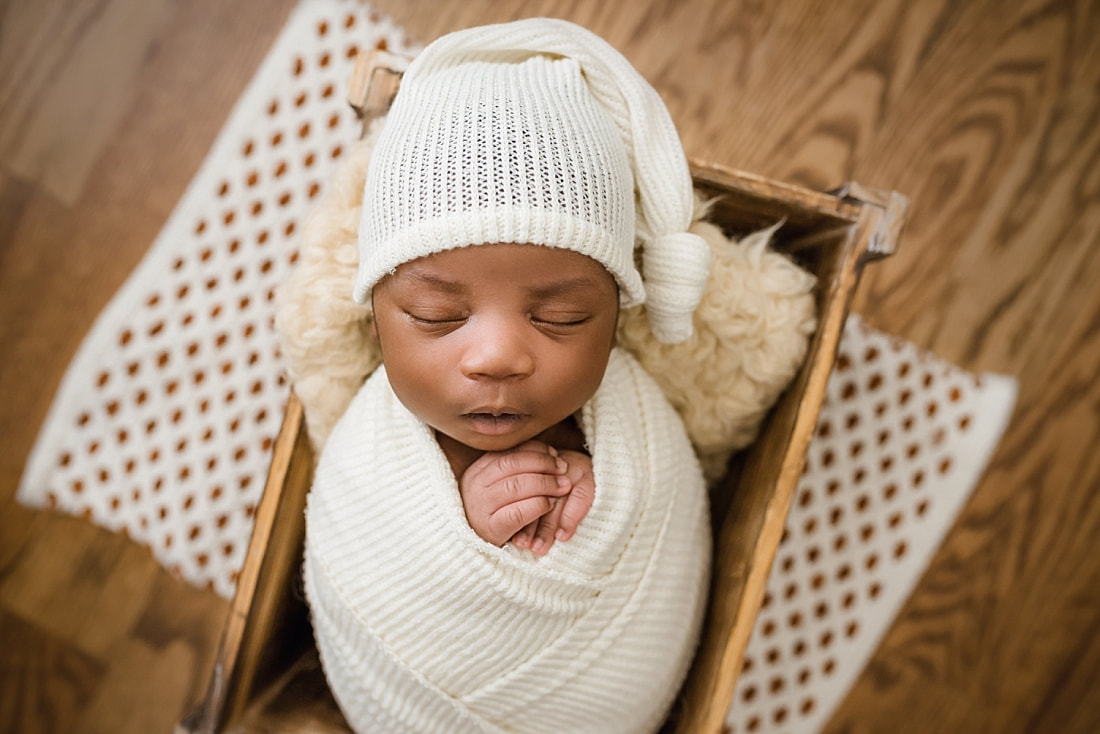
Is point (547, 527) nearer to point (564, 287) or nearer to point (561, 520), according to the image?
point (561, 520)

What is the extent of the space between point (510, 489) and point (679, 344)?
26cm

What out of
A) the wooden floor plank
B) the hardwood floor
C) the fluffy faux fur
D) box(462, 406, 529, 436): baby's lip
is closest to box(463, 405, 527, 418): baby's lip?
box(462, 406, 529, 436): baby's lip

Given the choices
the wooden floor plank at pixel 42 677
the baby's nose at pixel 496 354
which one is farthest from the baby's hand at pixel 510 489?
the wooden floor plank at pixel 42 677

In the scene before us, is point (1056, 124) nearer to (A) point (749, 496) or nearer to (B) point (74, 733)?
(A) point (749, 496)

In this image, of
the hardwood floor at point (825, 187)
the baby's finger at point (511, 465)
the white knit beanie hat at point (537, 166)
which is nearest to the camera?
the white knit beanie hat at point (537, 166)

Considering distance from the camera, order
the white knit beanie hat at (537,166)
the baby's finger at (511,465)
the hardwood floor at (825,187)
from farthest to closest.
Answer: the hardwood floor at (825,187)
the baby's finger at (511,465)
the white knit beanie hat at (537,166)

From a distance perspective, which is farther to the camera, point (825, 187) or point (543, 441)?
point (825, 187)

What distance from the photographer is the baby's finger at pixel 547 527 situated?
726 millimetres

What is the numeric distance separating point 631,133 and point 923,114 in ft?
2.14

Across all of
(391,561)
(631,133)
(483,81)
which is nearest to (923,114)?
(631,133)

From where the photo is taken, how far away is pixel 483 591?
0.70m

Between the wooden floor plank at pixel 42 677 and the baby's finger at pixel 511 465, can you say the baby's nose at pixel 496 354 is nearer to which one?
the baby's finger at pixel 511 465

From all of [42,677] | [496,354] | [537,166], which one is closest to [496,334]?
[496,354]

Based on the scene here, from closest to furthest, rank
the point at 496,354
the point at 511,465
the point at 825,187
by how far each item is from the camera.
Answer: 1. the point at 496,354
2. the point at 511,465
3. the point at 825,187
